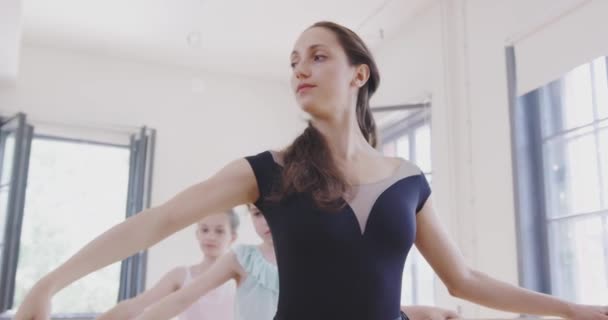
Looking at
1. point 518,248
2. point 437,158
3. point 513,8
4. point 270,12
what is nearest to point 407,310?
point 518,248

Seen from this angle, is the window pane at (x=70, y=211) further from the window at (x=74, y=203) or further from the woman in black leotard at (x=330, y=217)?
the woman in black leotard at (x=330, y=217)

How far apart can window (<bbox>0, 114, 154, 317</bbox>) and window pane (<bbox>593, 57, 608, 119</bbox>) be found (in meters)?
3.46

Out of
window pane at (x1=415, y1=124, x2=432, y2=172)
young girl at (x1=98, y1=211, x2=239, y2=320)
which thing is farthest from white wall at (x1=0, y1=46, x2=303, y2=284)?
young girl at (x1=98, y1=211, x2=239, y2=320)

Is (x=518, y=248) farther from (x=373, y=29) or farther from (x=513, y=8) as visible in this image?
(x=373, y=29)

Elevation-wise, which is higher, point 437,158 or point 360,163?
point 437,158

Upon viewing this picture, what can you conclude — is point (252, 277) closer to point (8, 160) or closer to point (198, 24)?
point (198, 24)

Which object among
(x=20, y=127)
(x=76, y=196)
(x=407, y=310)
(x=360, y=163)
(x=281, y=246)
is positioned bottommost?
(x=407, y=310)

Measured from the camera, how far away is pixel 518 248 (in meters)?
3.37

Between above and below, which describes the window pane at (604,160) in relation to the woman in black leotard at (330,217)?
above

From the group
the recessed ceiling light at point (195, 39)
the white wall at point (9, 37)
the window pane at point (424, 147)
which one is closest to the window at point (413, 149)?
the window pane at point (424, 147)

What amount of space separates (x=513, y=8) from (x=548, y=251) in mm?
1371

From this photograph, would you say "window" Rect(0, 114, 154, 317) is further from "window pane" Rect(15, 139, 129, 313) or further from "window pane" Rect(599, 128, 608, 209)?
"window pane" Rect(599, 128, 608, 209)

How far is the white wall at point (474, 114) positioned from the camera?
3.51 metres

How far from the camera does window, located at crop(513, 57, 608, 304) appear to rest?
298 cm
